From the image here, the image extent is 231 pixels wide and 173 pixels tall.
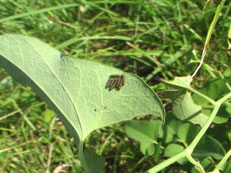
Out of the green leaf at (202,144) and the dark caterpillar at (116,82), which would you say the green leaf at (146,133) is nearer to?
the green leaf at (202,144)

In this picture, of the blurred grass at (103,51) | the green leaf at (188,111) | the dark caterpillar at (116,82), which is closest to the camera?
the dark caterpillar at (116,82)

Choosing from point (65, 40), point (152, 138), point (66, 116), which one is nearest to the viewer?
point (66, 116)

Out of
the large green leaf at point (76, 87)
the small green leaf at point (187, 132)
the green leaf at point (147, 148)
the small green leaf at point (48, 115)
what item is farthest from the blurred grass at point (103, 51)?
the large green leaf at point (76, 87)

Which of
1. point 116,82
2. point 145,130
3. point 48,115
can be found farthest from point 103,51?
point 116,82


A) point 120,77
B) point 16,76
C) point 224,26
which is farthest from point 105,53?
point 120,77

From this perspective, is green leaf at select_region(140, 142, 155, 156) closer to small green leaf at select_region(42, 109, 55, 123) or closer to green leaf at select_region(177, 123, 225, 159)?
green leaf at select_region(177, 123, 225, 159)

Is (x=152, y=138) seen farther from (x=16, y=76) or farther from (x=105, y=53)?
(x=105, y=53)

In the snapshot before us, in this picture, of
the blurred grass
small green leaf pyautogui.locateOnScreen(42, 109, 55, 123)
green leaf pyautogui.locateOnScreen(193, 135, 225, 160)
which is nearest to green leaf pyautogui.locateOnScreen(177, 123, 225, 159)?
green leaf pyautogui.locateOnScreen(193, 135, 225, 160)
